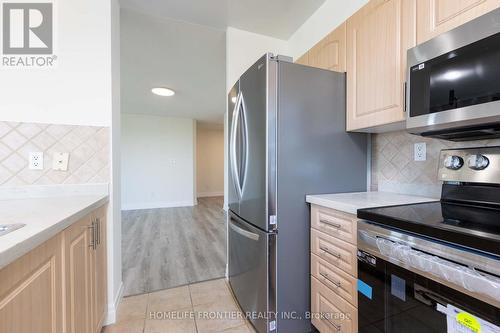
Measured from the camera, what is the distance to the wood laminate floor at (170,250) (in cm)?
215

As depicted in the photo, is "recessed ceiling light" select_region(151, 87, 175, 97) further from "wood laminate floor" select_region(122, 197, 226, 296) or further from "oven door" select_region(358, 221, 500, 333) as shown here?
"oven door" select_region(358, 221, 500, 333)

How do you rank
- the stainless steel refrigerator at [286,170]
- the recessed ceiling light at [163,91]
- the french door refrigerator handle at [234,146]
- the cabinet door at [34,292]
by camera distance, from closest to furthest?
the cabinet door at [34,292] < the stainless steel refrigerator at [286,170] < the french door refrigerator handle at [234,146] < the recessed ceiling light at [163,91]

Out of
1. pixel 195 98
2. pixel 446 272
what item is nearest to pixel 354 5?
pixel 446 272

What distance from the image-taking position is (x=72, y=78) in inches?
59.6

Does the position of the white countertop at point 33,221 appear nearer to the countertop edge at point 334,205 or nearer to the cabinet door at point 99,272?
the cabinet door at point 99,272

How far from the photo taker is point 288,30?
7.38 ft

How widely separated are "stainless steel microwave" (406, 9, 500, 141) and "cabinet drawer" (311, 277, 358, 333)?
3.17 ft

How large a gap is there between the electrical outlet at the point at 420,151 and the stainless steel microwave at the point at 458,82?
22 cm

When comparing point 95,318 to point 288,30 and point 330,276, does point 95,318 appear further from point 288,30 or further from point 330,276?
point 288,30

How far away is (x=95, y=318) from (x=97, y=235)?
1.51ft

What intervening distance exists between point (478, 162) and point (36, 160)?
2.51 meters

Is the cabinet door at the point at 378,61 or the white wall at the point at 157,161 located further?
the white wall at the point at 157,161

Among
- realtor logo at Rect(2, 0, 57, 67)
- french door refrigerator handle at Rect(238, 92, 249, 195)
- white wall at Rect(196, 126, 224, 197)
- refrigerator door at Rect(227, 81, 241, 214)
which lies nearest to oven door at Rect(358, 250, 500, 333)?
french door refrigerator handle at Rect(238, 92, 249, 195)

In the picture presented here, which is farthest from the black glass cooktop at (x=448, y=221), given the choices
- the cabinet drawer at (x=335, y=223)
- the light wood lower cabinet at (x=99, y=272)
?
the light wood lower cabinet at (x=99, y=272)
